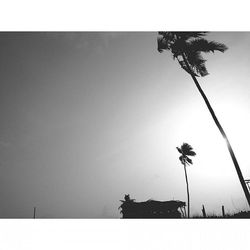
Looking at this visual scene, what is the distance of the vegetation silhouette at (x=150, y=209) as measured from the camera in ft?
69.0

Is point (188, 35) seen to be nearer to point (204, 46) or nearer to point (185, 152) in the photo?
point (204, 46)

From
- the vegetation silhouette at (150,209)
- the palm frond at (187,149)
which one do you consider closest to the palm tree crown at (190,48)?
the vegetation silhouette at (150,209)

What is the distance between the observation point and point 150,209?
69.4ft

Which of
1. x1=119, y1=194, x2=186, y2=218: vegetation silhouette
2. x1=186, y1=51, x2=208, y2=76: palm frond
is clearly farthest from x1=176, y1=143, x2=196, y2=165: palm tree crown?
x1=186, y1=51, x2=208, y2=76: palm frond

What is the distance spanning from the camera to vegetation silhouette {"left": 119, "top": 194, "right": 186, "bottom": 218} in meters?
21.0

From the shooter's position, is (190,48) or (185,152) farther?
(185,152)

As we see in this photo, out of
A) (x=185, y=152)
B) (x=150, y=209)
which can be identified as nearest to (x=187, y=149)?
(x=185, y=152)

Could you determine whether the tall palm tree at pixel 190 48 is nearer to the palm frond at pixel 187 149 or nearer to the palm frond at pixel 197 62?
the palm frond at pixel 197 62

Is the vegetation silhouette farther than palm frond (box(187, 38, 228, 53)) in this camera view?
Yes

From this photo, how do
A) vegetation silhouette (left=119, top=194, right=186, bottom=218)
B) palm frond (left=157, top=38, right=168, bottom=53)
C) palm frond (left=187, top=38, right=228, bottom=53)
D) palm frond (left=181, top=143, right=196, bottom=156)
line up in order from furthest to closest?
palm frond (left=181, top=143, right=196, bottom=156) → vegetation silhouette (left=119, top=194, right=186, bottom=218) → palm frond (left=157, top=38, right=168, bottom=53) → palm frond (left=187, top=38, right=228, bottom=53)

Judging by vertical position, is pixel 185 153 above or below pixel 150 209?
above

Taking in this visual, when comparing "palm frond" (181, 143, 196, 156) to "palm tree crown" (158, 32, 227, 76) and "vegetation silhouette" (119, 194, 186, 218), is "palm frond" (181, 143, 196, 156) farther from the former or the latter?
"palm tree crown" (158, 32, 227, 76)

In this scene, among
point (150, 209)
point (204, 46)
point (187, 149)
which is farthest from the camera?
point (187, 149)
